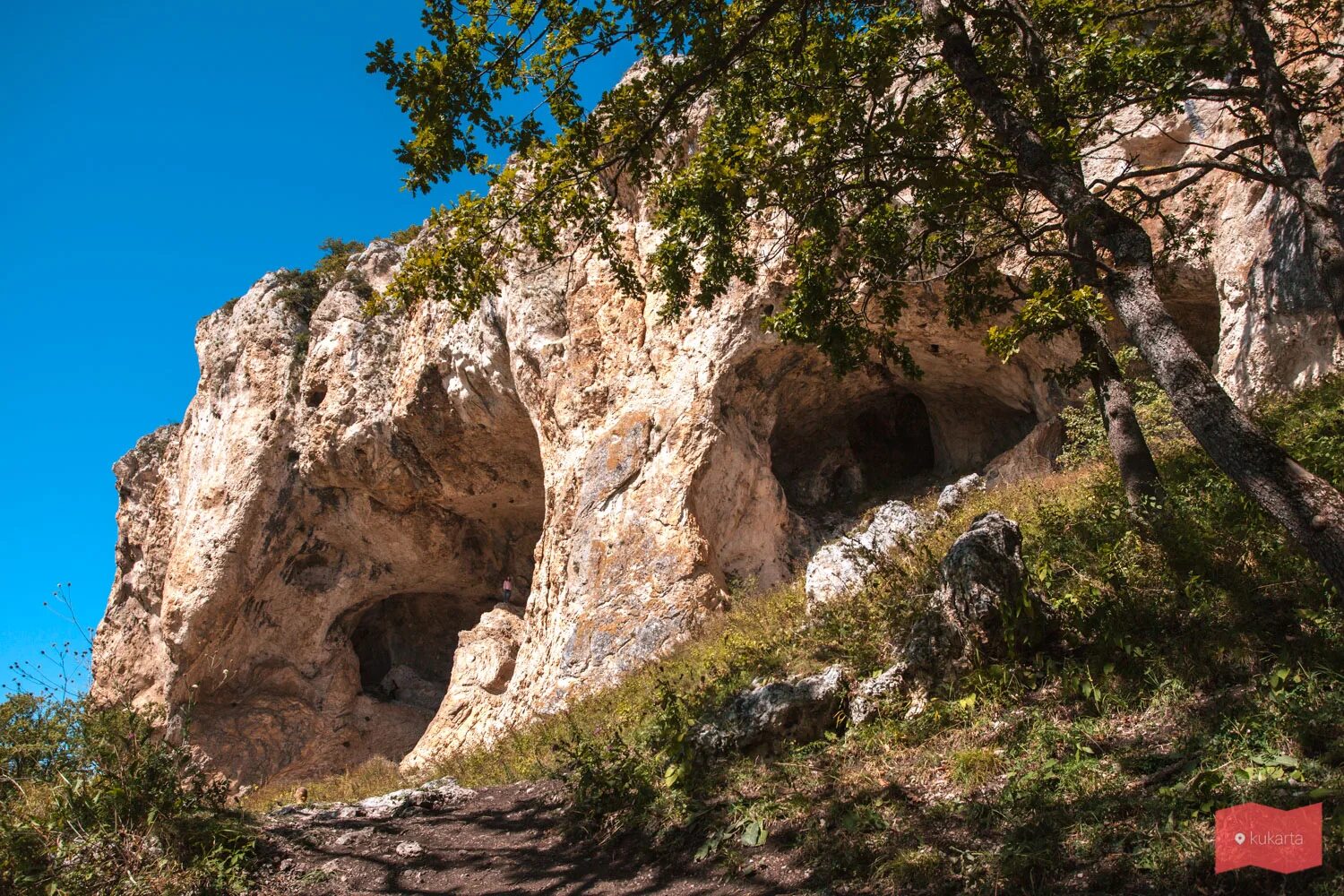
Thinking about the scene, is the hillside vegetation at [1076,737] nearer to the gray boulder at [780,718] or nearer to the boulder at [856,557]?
the gray boulder at [780,718]

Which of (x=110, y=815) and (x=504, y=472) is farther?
(x=504, y=472)

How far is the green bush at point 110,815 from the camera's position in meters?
4.77

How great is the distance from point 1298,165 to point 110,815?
380 inches

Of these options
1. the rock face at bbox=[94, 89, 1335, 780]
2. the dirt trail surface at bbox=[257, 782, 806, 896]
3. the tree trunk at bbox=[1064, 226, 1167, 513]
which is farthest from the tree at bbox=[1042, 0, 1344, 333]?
the dirt trail surface at bbox=[257, 782, 806, 896]

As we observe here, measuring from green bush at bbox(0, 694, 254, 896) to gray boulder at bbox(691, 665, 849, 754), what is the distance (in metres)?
3.29

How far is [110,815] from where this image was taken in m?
5.04

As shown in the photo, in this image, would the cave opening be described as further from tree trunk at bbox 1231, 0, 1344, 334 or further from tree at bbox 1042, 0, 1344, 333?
tree trunk at bbox 1231, 0, 1344, 334

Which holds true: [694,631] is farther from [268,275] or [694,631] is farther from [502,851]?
[268,275]

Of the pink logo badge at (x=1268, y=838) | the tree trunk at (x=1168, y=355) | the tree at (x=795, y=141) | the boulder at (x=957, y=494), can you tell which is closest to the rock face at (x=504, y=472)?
the boulder at (x=957, y=494)

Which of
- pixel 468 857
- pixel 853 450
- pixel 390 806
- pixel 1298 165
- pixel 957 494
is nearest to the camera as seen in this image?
pixel 468 857

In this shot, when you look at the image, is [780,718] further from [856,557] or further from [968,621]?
[856,557]

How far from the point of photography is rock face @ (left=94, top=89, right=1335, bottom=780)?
1212cm

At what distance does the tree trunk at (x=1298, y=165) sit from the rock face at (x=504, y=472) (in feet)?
8.82

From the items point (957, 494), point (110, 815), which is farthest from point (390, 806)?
point (957, 494)
